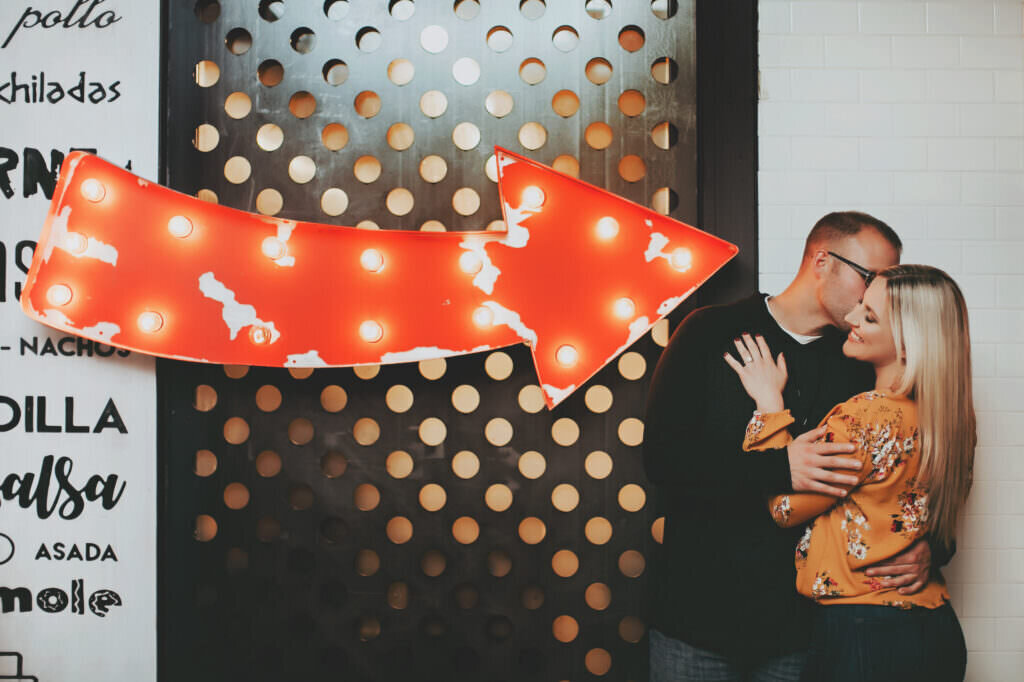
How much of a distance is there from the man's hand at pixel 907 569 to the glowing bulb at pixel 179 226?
213 centimetres

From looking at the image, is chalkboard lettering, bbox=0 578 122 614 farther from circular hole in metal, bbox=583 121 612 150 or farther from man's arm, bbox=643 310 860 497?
circular hole in metal, bbox=583 121 612 150

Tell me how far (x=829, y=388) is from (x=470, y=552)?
1.21 meters

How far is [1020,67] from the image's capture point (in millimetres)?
2064

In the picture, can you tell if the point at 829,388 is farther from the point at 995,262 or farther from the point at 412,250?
the point at 412,250

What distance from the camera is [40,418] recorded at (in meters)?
1.96

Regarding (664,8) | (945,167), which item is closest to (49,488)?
(664,8)

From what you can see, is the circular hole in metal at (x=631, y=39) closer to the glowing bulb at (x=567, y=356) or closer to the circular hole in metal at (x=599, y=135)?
the circular hole in metal at (x=599, y=135)

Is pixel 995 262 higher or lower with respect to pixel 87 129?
lower

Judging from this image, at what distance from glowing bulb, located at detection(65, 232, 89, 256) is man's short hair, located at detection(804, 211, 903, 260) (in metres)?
2.16

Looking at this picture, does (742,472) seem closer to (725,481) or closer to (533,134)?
(725,481)

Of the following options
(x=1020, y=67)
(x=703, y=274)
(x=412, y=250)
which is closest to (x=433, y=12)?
(x=412, y=250)

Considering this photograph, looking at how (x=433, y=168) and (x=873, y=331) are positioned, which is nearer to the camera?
(x=873, y=331)

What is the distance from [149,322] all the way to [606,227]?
1.35 m

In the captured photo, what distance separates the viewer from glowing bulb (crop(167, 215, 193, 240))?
1.79 metres
